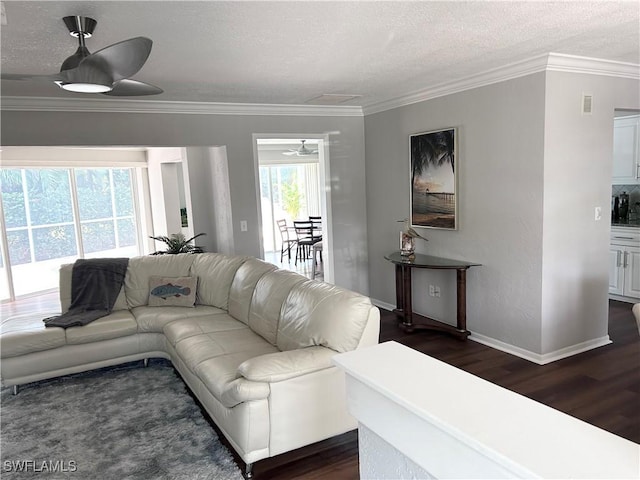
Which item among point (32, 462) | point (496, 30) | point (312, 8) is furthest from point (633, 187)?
point (32, 462)

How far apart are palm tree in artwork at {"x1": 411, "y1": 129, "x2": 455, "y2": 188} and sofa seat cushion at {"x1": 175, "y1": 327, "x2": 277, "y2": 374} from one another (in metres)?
2.41

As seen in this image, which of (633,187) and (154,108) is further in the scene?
(633,187)

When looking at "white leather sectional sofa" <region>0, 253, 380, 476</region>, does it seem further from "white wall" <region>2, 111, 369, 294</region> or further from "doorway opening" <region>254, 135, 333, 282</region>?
"doorway opening" <region>254, 135, 333, 282</region>

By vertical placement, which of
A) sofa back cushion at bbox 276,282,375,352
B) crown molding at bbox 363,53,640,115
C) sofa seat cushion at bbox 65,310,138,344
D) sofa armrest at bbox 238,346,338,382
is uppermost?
crown molding at bbox 363,53,640,115

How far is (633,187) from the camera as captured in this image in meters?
5.44

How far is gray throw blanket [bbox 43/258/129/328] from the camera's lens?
161 inches

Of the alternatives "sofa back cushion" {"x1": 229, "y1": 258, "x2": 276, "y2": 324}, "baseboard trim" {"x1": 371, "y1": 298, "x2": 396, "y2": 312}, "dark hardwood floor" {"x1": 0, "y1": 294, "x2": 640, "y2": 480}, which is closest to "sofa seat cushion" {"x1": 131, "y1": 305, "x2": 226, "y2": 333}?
"sofa back cushion" {"x1": 229, "y1": 258, "x2": 276, "y2": 324}

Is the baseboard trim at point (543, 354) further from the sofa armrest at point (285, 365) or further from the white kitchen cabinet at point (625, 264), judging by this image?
the sofa armrest at point (285, 365)

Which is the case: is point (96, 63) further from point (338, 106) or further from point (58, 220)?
point (58, 220)

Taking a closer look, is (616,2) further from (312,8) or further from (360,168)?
(360,168)

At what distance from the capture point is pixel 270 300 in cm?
338

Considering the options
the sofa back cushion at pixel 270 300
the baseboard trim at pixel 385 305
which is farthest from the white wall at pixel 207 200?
the sofa back cushion at pixel 270 300

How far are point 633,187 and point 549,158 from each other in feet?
8.94
